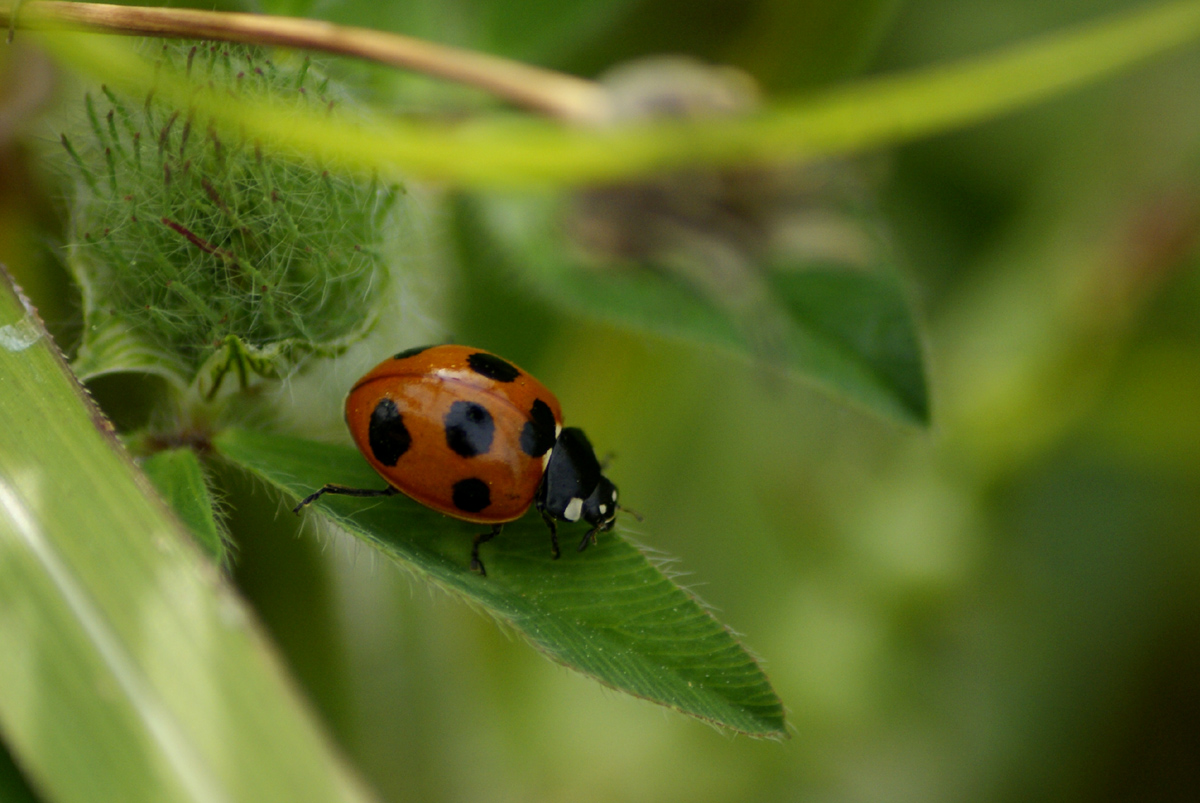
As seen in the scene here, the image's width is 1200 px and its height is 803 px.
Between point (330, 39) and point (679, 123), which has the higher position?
point (679, 123)

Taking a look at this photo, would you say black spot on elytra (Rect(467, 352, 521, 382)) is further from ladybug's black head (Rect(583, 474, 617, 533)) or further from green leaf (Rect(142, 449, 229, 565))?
green leaf (Rect(142, 449, 229, 565))

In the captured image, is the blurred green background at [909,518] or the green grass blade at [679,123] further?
the blurred green background at [909,518]

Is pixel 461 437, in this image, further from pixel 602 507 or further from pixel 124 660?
pixel 124 660

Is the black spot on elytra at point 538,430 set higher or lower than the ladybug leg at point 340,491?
higher

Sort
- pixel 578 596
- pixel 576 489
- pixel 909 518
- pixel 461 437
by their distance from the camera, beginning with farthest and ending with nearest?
pixel 909 518, pixel 576 489, pixel 461 437, pixel 578 596

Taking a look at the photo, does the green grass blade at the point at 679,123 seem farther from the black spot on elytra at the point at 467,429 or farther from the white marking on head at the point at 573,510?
the white marking on head at the point at 573,510

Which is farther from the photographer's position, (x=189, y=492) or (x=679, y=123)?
(x=679, y=123)

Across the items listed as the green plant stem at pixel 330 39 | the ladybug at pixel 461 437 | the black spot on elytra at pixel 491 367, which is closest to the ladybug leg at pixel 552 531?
the ladybug at pixel 461 437

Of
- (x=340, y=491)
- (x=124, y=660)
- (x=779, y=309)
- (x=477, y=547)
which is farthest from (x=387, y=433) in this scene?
(x=779, y=309)
